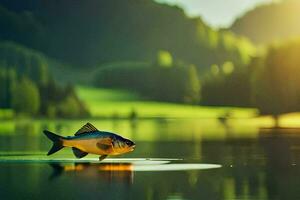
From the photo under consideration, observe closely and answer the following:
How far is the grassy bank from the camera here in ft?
196

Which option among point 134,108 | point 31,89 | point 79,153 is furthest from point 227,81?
point 79,153

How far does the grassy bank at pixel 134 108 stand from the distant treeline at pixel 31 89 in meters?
1.62

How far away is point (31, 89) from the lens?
6700cm

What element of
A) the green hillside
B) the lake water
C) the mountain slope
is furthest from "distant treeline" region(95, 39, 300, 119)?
the lake water

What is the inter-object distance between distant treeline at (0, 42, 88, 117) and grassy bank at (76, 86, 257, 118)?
1.62 meters

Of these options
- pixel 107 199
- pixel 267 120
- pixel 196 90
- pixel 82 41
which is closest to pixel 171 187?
pixel 107 199

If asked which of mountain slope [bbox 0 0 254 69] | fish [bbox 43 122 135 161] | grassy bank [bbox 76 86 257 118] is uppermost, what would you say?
mountain slope [bbox 0 0 254 69]

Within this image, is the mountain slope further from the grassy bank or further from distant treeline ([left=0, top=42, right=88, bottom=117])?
the grassy bank

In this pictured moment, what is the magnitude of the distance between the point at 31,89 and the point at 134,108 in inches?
356

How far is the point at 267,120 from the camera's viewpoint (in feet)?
163

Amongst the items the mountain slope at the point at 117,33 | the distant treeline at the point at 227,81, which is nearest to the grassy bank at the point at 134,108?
the distant treeline at the point at 227,81

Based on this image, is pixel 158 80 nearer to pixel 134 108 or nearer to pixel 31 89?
pixel 134 108

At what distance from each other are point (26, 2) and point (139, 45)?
13.2 m

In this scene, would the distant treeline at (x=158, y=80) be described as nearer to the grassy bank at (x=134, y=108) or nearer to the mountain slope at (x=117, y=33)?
the grassy bank at (x=134, y=108)
